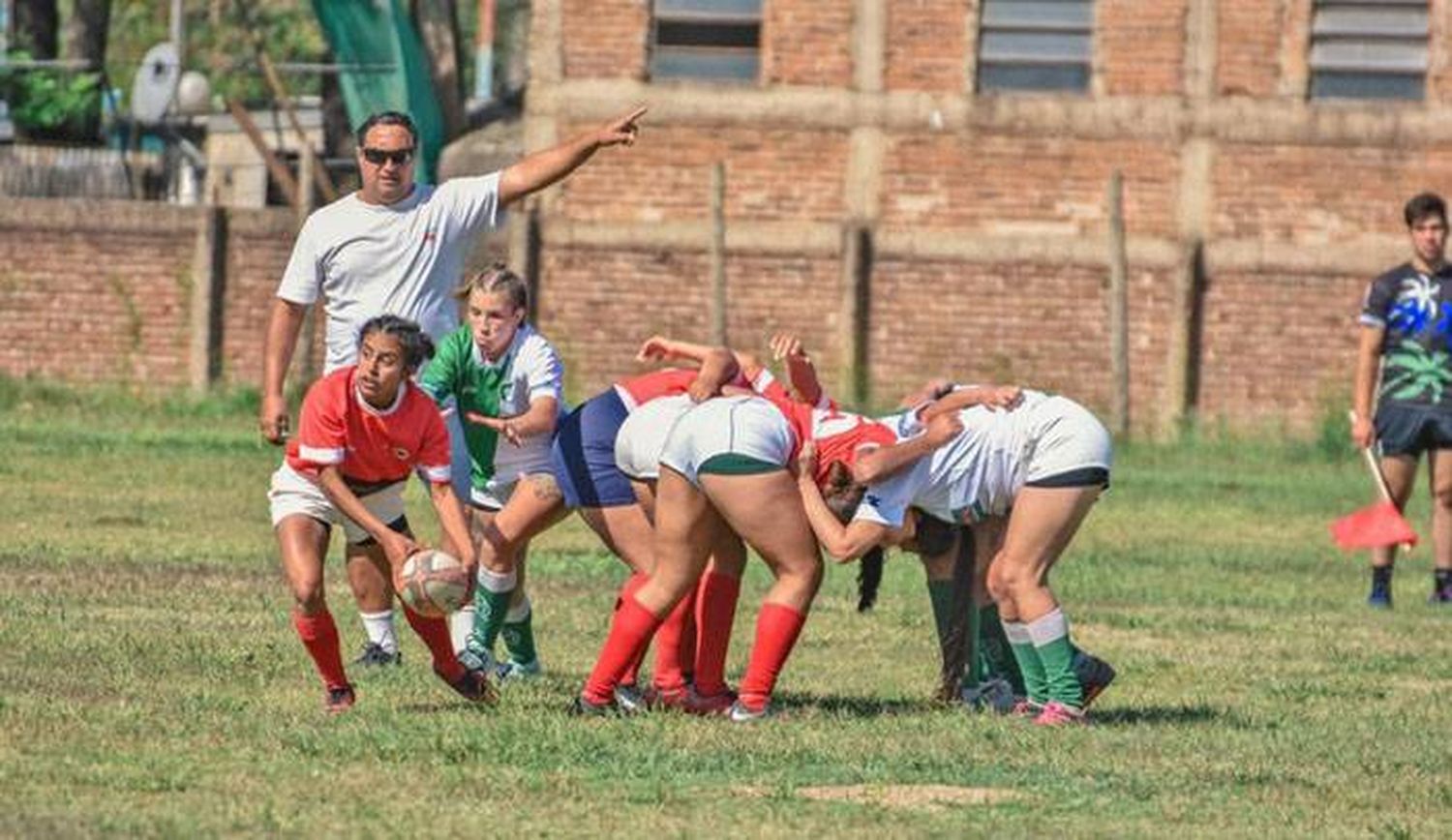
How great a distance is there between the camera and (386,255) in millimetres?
14055

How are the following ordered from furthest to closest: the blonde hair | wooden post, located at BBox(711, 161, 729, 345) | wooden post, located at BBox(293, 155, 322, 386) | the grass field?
wooden post, located at BBox(711, 161, 729, 345)
wooden post, located at BBox(293, 155, 322, 386)
the blonde hair
the grass field

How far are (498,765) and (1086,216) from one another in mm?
22998

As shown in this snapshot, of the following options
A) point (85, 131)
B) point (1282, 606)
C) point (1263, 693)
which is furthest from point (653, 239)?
point (1263, 693)

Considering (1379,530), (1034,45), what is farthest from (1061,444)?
(1034,45)

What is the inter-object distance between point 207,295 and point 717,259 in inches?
190

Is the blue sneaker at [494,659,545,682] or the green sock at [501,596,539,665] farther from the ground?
the green sock at [501,596,539,665]

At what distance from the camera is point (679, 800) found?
35.3 ft

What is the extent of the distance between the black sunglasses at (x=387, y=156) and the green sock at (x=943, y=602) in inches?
101

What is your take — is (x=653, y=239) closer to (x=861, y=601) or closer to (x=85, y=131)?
(x=85, y=131)

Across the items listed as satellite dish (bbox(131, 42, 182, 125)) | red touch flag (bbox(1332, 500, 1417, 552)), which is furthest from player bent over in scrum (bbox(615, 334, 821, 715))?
satellite dish (bbox(131, 42, 182, 125))

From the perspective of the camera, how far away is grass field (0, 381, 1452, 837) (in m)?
10.5

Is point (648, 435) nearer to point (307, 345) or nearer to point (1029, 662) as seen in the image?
point (1029, 662)

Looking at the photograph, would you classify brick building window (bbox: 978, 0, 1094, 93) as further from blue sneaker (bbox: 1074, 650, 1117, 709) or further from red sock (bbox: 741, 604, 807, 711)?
red sock (bbox: 741, 604, 807, 711)

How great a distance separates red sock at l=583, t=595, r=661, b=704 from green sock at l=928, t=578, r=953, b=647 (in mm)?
1407
